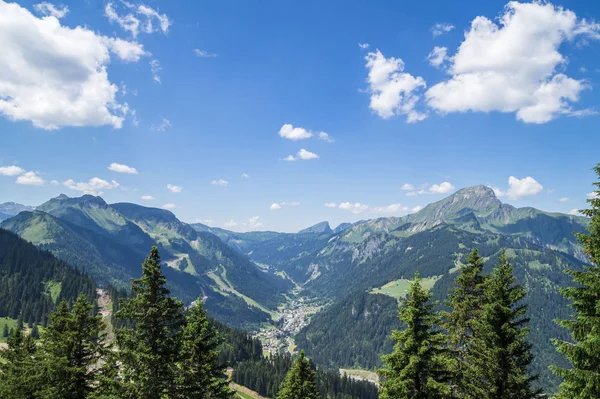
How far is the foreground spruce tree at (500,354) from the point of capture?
78.4ft

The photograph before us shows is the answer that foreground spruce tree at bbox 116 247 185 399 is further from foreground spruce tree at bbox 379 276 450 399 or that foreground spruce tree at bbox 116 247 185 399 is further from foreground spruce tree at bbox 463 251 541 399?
foreground spruce tree at bbox 463 251 541 399

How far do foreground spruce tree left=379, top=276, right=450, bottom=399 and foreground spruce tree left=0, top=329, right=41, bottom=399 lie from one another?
26637 millimetres

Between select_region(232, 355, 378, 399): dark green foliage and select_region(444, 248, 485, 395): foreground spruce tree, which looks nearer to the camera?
select_region(444, 248, 485, 395): foreground spruce tree

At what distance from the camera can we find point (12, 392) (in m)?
30.9

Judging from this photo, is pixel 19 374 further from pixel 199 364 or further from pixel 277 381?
pixel 277 381

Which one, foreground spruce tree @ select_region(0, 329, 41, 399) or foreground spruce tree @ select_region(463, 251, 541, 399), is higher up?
foreground spruce tree @ select_region(463, 251, 541, 399)

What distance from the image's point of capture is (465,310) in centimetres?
2761

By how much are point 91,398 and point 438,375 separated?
22.6m

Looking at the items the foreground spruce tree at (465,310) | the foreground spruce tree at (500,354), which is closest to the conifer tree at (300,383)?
the foreground spruce tree at (465,310)

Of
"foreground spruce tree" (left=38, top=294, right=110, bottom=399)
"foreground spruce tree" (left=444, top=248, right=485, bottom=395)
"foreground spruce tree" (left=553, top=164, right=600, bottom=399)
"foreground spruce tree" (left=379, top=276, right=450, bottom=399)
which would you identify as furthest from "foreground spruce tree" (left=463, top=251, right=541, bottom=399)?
"foreground spruce tree" (left=38, top=294, right=110, bottom=399)

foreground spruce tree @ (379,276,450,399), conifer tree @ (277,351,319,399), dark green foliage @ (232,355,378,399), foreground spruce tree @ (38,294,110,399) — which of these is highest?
foreground spruce tree @ (379,276,450,399)

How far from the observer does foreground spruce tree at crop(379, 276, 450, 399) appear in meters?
22.0

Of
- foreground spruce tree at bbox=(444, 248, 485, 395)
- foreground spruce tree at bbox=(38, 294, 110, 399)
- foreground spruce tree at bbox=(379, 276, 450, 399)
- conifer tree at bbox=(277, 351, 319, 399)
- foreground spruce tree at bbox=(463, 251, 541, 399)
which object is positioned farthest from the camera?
conifer tree at bbox=(277, 351, 319, 399)

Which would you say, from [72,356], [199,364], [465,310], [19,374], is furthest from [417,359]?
[19,374]
